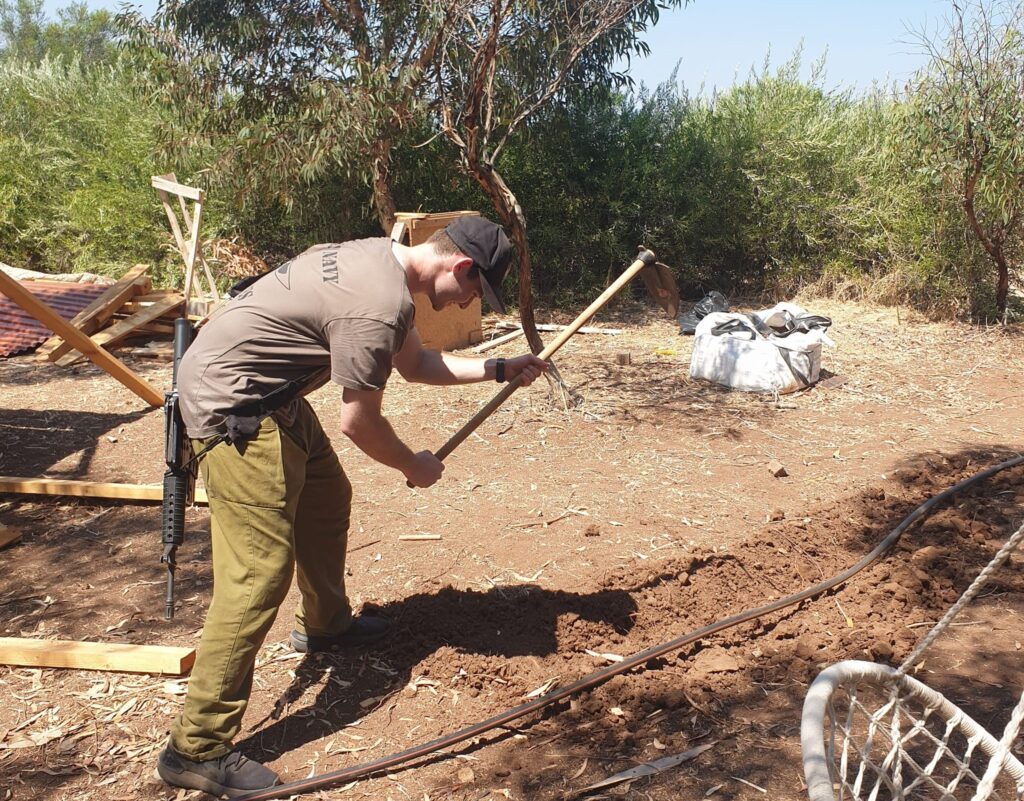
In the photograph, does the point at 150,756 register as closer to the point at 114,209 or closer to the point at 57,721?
the point at 57,721

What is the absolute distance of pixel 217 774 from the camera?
297cm

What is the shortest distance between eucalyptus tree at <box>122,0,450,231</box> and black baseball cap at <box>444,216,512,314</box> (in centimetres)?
628

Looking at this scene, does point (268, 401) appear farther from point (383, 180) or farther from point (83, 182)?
point (83, 182)

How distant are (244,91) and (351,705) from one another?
8257mm

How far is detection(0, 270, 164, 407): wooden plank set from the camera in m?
5.50

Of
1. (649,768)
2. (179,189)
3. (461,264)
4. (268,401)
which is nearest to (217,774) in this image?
(268,401)

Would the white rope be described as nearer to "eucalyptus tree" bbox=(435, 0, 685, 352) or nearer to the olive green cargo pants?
the olive green cargo pants

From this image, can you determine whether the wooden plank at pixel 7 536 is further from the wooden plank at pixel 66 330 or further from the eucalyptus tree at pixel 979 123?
the eucalyptus tree at pixel 979 123

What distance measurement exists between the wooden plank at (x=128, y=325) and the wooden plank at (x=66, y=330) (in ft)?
9.45

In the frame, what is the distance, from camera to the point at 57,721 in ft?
11.3

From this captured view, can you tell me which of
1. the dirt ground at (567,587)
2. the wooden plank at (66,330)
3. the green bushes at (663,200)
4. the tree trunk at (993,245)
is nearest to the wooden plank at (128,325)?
the green bushes at (663,200)

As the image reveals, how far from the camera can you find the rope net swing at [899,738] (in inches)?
70.4

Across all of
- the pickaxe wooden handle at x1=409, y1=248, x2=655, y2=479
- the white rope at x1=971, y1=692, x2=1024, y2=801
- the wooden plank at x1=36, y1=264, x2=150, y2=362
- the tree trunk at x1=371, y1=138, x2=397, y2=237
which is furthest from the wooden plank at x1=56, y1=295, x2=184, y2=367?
the white rope at x1=971, y1=692, x2=1024, y2=801

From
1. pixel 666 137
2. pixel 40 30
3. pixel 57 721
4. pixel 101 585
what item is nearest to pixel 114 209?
Result: pixel 666 137
